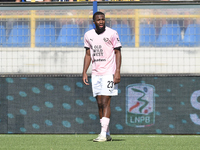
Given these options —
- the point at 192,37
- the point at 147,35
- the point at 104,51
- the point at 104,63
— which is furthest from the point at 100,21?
the point at 192,37

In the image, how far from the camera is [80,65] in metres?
8.34

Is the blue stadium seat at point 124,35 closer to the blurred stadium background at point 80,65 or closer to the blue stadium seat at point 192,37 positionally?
the blurred stadium background at point 80,65

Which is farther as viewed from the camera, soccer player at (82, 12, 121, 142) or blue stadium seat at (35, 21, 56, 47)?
blue stadium seat at (35, 21, 56, 47)

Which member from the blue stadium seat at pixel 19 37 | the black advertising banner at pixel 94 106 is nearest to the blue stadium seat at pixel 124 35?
the black advertising banner at pixel 94 106

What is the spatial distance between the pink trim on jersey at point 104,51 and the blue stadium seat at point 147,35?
1818 millimetres

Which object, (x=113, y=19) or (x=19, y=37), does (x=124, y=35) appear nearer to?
(x=113, y=19)

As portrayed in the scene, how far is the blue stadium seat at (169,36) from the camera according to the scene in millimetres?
8258

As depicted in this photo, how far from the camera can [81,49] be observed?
836 centimetres

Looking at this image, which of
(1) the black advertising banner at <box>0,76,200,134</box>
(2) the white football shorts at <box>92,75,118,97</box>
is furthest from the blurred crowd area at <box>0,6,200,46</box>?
(2) the white football shorts at <box>92,75,118,97</box>

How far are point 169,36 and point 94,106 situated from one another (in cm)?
163

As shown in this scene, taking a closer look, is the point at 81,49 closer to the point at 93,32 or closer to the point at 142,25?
the point at 142,25

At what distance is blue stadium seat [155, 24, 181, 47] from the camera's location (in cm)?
826

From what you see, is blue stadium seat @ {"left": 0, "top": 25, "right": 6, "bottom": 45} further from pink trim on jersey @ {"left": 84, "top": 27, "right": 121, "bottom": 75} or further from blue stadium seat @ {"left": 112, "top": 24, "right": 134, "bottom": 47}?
pink trim on jersey @ {"left": 84, "top": 27, "right": 121, "bottom": 75}

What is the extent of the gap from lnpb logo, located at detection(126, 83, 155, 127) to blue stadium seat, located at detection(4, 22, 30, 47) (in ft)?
5.99
